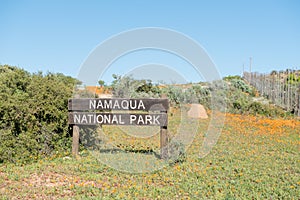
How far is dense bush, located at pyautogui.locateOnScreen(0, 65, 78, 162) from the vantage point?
7.67m

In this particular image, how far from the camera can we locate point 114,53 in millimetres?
9734

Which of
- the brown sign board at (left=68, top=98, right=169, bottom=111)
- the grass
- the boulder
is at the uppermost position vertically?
the brown sign board at (left=68, top=98, right=169, bottom=111)

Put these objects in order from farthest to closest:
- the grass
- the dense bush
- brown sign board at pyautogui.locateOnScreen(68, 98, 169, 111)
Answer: brown sign board at pyautogui.locateOnScreen(68, 98, 169, 111)
the dense bush
the grass

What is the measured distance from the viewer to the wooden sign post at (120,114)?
7.99 m

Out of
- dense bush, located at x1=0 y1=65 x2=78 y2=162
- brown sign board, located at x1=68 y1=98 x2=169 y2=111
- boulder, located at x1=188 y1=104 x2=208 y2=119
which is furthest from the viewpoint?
boulder, located at x1=188 y1=104 x2=208 y2=119

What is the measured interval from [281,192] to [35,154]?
5.86 m

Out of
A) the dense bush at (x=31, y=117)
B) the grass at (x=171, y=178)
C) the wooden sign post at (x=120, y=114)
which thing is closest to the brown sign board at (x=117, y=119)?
the wooden sign post at (x=120, y=114)

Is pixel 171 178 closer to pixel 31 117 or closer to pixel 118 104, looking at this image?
pixel 118 104

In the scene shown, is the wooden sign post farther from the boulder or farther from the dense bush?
the boulder

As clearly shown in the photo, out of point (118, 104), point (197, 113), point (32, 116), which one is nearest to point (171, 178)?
point (118, 104)

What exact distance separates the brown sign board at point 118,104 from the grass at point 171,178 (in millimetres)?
1316

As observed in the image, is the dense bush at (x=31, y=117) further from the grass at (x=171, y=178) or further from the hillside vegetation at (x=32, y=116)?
the grass at (x=171, y=178)

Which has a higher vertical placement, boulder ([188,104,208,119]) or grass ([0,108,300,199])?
boulder ([188,104,208,119])

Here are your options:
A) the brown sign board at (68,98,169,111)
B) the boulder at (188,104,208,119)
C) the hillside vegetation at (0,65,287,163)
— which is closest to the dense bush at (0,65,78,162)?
the hillside vegetation at (0,65,287,163)
